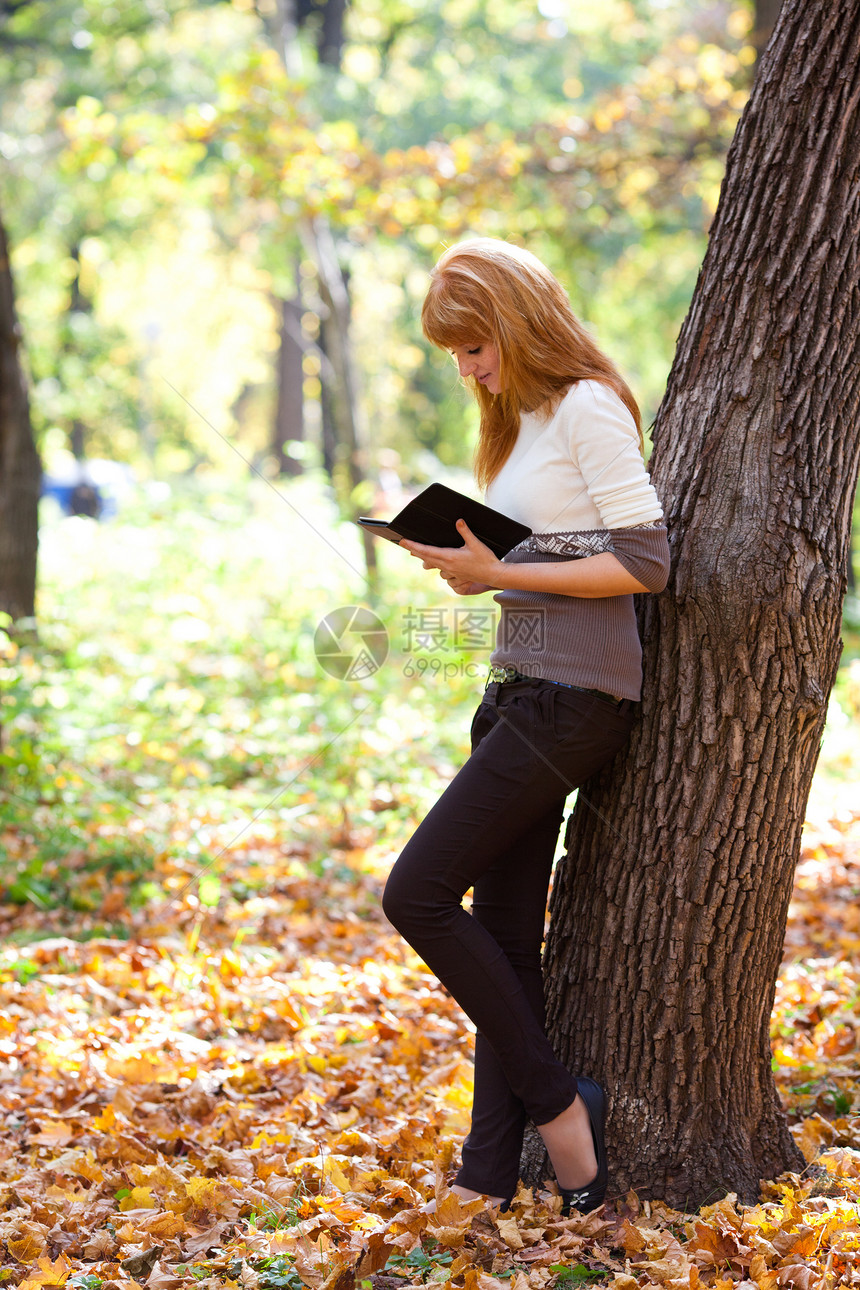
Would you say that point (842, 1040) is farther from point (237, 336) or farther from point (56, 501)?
point (237, 336)

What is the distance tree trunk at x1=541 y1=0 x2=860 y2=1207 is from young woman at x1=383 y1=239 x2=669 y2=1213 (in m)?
0.16

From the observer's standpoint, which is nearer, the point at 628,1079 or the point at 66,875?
the point at 628,1079

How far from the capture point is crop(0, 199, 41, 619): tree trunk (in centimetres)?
754

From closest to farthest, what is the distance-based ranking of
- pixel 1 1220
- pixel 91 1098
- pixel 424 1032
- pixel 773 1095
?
1. pixel 1 1220
2. pixel 773 1095
3. pixel 91 1098
4. pixel 424 1032

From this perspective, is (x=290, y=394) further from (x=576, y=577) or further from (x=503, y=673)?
(x=576, y=577)

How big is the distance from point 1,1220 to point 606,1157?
4.65 ft

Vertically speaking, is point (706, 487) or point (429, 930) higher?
point (706, 487)

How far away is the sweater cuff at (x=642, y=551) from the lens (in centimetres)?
228

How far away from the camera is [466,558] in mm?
2357

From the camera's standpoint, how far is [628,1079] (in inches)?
101

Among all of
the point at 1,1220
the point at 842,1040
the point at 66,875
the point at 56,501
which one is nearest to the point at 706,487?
the point at 842,1040

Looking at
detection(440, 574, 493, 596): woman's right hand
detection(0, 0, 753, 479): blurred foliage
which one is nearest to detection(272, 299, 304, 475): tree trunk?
detection(0, 0, 753, 479): blurred foliage

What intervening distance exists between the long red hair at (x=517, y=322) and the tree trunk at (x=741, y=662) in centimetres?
36

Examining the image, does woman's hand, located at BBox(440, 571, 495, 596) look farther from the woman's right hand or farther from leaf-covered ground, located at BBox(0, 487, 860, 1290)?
leaf-covered ground, located at BBox(0, 487, 860, 1290)
